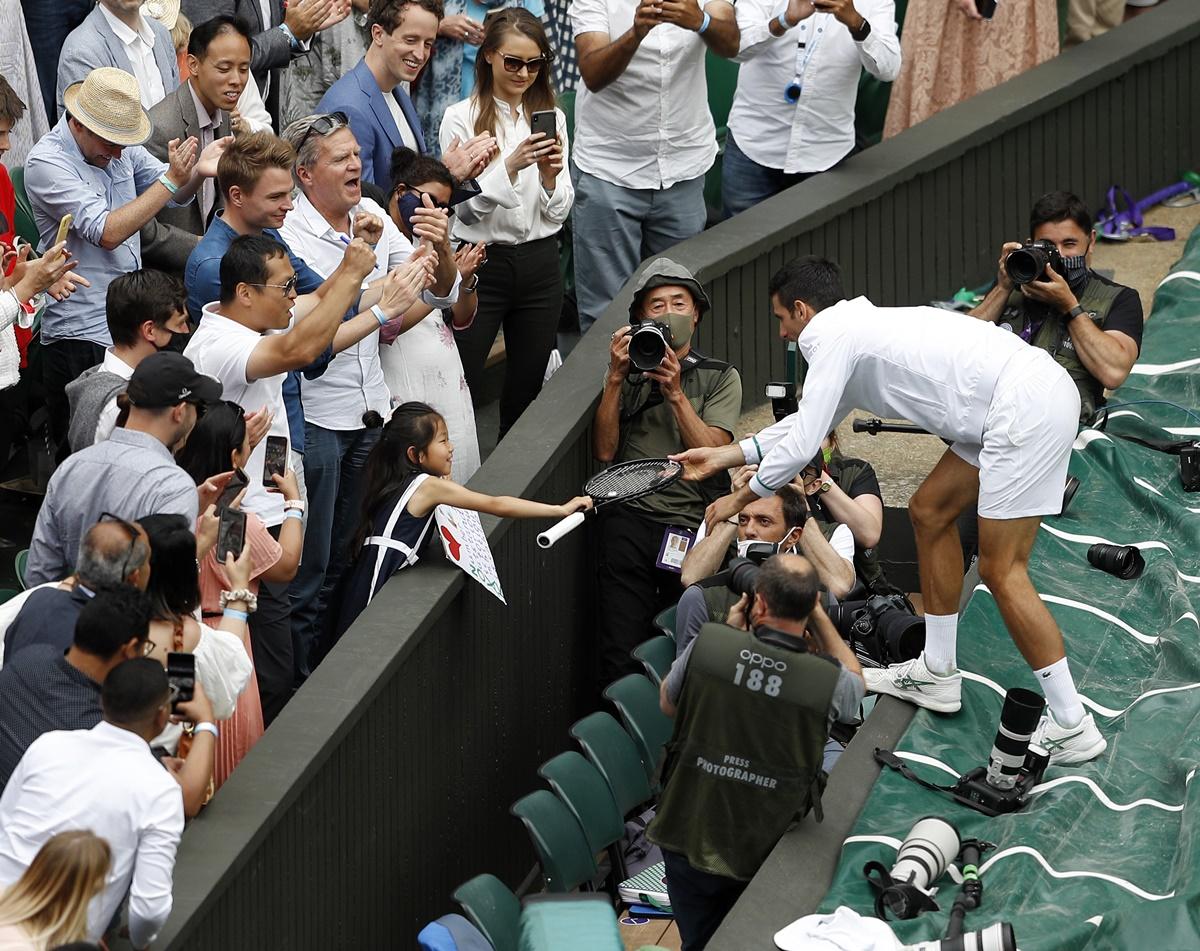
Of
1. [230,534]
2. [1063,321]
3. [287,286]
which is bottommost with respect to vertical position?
[1063,321]

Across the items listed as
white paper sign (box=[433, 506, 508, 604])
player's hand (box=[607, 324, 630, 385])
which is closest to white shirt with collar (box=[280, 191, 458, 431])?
white paper sign (box=[433, 506, 508, 604])

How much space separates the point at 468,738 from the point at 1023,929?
7.23 feet

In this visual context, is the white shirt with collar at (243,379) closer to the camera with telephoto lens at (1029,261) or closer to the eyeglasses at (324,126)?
the eyeglasses at (324,126)

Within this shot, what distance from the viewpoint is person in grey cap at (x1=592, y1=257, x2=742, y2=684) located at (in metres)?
7.38

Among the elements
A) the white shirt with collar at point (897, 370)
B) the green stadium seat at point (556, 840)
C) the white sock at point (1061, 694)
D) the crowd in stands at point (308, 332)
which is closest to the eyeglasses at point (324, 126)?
the crowd in stands at point (308, 332)

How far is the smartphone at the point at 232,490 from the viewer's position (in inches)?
214

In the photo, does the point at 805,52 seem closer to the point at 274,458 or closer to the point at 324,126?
the point at 324,126

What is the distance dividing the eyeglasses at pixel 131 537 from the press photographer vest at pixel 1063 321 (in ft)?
14.1

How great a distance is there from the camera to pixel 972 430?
6.24 m

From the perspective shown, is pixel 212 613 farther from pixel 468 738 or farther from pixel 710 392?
pixel 710 392

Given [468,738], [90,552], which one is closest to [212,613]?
[90,552]

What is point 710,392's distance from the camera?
746cm

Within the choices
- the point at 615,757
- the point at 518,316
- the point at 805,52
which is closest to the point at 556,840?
the point at 615,757

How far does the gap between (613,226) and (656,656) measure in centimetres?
237
